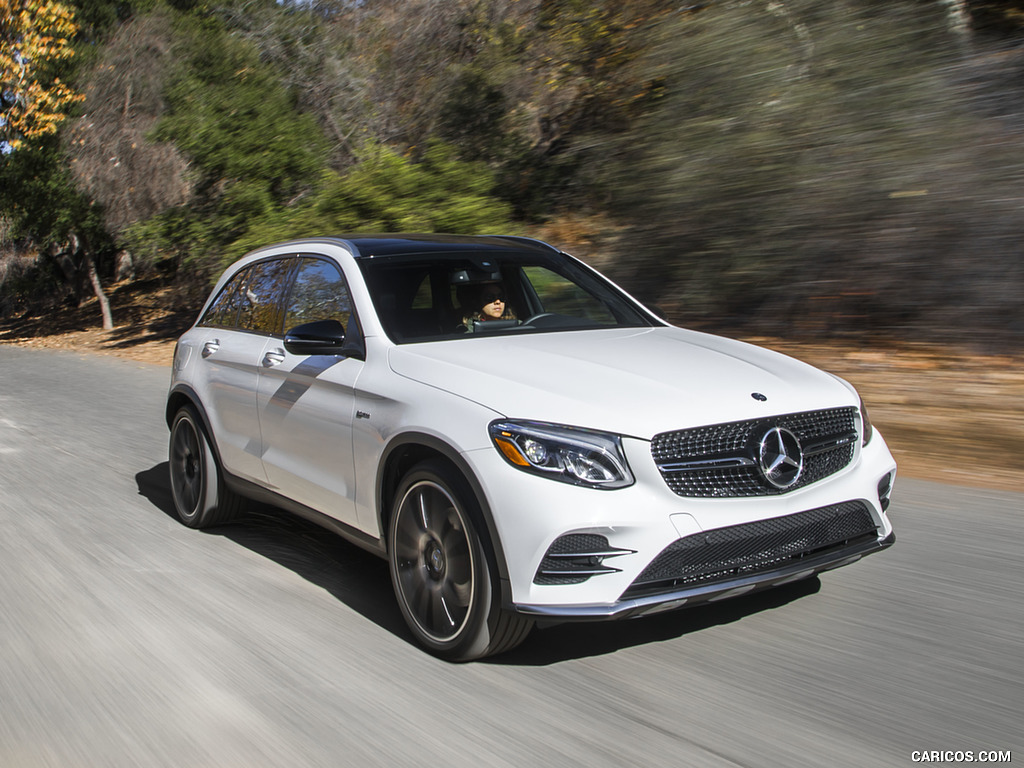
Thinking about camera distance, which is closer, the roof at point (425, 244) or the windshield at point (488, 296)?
the windshield at point (488, 296)

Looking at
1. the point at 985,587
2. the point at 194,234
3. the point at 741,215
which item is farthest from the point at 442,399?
the point at 194,234

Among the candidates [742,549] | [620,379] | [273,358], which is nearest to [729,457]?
[742,549]

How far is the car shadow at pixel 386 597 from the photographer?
13.3 feet

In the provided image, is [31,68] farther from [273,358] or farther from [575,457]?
[575,457]

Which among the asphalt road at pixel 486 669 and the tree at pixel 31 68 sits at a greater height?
the tree at pixel 31 68

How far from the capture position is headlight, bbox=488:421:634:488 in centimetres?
352

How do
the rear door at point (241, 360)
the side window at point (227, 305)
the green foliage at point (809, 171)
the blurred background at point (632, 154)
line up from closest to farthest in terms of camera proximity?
the rear door at point (241, 360), the side window at point (227, 305), the blurred background at point (632, 154), the green foliage at point (809, 171)

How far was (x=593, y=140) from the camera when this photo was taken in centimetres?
1391

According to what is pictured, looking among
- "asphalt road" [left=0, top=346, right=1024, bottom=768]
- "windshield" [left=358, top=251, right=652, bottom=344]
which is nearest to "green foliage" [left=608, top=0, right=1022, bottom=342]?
"asphalt road" [left=0, top=346, right=1024, bottom=768]

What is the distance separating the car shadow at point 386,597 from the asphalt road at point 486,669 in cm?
1

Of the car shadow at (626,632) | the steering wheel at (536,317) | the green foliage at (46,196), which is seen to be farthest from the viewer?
the green foliage at (46,196)

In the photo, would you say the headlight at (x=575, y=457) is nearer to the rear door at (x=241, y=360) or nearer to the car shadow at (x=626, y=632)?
the car shadow at (x=626, y=632)

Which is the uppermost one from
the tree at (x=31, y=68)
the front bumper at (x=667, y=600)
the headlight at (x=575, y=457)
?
the tree at (x=31, y=68)

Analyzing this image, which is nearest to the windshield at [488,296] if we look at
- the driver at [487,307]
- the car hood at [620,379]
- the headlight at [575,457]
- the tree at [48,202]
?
the driver at [487,307]
